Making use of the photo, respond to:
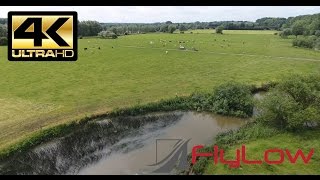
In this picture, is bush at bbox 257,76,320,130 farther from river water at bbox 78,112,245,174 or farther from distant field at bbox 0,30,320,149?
→ distant field at bbox 0,30,320,149

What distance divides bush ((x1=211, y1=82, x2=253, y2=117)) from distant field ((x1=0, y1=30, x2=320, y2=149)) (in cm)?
609

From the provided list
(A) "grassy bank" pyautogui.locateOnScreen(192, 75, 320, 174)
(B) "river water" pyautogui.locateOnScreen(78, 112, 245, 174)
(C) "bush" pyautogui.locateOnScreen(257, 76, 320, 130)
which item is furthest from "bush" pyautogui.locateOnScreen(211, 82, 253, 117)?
(C) "bush" pyautogui.locateOnScreen(257, 76, 320, 130)

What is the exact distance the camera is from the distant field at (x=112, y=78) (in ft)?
108

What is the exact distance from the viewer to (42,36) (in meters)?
7.42

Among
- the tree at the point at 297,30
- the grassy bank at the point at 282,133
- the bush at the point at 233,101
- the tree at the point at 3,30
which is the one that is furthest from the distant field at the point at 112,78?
the tree at the point at 297,30

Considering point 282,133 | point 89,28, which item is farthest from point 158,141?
point 89,28

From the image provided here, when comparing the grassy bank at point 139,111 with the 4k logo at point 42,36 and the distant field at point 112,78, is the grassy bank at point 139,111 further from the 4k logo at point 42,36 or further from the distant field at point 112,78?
the 4k logo at point 42,36

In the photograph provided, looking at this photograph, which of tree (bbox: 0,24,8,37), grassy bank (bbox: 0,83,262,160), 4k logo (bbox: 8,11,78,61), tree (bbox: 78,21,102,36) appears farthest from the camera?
tree (bbox: 78,21,102,36)

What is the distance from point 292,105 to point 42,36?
24.9 m

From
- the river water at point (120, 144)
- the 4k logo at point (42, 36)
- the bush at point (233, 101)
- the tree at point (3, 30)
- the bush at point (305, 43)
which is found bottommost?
the river water at point (120, 144)

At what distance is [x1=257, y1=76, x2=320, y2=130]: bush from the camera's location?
2769cm

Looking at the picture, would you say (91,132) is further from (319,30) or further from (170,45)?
(319,30)

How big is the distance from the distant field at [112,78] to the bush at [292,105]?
1223 cm
